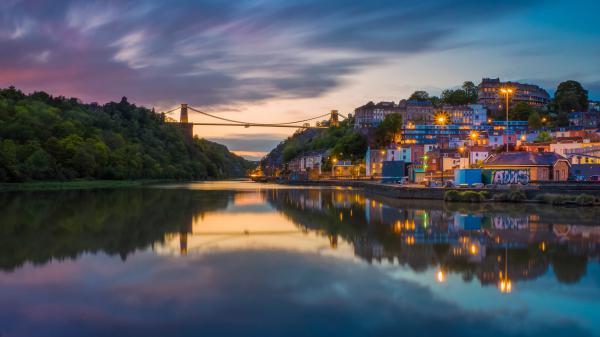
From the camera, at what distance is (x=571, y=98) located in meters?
100

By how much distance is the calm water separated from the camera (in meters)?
6.99

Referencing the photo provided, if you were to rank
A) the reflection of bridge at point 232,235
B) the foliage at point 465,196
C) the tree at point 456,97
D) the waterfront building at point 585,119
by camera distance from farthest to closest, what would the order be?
the tree at point 456,97 → the waterfront building at point 585,119 → the foliage at point 465,196 → the reflection of bridge at point 232,235

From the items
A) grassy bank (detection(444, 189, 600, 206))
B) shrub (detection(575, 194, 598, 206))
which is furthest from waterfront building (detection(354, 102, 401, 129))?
shrub (detection(575, 194, 598, 206))

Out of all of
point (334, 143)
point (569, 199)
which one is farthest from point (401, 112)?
point (569, 199)

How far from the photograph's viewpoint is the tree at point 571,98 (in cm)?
10012

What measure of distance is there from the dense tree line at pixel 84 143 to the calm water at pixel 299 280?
37.9 m

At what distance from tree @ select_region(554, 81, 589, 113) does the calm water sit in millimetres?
92008

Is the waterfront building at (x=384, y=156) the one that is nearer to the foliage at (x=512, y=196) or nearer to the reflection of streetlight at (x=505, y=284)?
the foliage at (x=512, y=196)

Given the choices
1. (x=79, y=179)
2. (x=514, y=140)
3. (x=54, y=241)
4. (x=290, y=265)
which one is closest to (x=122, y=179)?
(x=79, y=179)

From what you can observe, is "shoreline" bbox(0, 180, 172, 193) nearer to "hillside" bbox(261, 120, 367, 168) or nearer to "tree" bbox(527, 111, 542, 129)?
"hillside" bbox(261, 120, 367, 168)

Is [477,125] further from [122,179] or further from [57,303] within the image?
[57,303]

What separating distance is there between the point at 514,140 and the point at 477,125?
24803 mm

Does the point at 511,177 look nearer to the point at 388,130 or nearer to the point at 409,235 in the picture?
the point at 409,235

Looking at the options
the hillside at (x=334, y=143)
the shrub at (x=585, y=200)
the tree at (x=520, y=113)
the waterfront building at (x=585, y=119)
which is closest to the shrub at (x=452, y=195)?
the shrub at (x=585, y=200)
